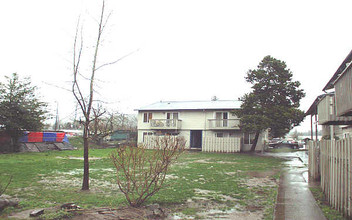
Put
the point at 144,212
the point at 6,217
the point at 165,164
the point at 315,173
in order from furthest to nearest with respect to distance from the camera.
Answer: the point at 315,173
the point at 165,164
the point at 144,212
the point at 6,217

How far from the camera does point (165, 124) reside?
3431 centimetres

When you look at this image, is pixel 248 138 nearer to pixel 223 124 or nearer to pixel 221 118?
pixel 223 124

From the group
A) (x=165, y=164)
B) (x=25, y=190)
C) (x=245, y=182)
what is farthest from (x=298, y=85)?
(x=25, y=190)

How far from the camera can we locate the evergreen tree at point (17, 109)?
22.0 meters

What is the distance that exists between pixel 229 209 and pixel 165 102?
3392 cm

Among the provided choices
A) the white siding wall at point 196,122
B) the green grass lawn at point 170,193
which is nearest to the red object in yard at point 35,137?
the white siding wall at point 196,122

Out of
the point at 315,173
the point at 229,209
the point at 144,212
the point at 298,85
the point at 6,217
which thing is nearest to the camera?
the point at 6,217

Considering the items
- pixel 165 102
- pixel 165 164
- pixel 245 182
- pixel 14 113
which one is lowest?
pixel 245 182

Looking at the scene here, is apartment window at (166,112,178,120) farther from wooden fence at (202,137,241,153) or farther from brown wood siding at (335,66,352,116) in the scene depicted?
brown wood siding at (335,66,352,116)

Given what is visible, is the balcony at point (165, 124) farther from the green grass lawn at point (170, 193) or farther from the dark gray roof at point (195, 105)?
the green grass lawn at point (170, 193)

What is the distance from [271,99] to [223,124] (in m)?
7.37

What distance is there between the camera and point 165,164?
6664 mm

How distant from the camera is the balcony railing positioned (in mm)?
33844

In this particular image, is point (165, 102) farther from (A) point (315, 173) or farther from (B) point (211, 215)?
(B) point (211, 215)
